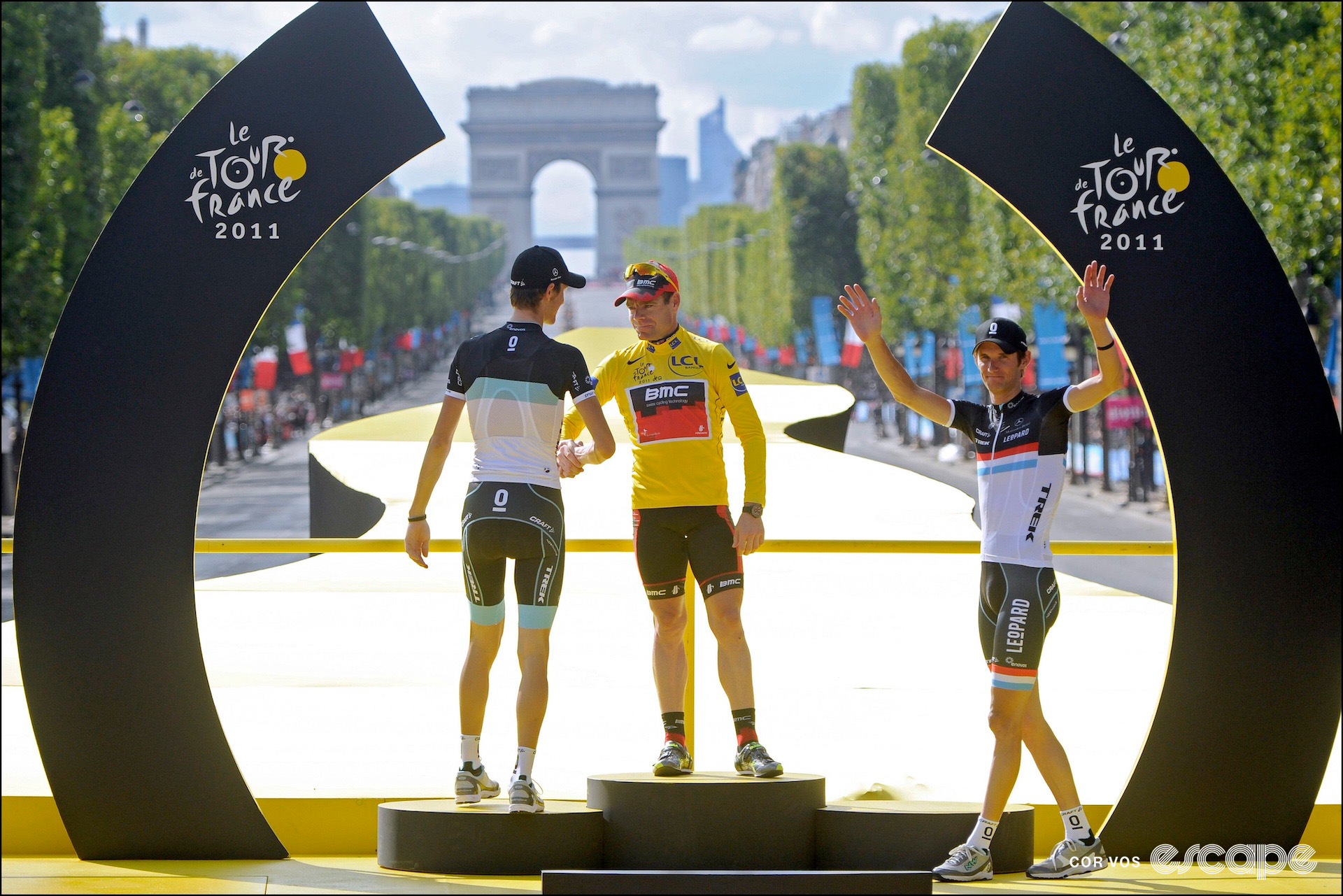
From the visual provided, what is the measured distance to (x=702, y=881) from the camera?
4.36 metres

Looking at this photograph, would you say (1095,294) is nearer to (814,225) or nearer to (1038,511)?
(1038,511)

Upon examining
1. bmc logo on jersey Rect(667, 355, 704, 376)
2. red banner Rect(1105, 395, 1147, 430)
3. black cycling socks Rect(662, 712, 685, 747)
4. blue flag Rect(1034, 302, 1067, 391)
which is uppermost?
blue flag Rect(1034, 302, 1067, 391)

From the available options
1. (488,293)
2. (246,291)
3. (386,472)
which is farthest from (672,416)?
(488,293)

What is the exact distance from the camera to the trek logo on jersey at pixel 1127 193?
16.9ft

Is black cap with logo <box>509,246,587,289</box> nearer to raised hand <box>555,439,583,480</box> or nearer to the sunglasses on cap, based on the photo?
the sunglasses on cap

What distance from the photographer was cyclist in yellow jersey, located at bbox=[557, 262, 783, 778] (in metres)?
4.94

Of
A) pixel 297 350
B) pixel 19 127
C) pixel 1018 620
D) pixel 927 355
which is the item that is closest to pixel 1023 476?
pixel 1018 620

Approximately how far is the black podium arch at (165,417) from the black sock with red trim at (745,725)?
1.70 m

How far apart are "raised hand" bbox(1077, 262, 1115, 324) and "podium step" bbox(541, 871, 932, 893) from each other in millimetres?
1968

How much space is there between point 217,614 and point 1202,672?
5.96 metres

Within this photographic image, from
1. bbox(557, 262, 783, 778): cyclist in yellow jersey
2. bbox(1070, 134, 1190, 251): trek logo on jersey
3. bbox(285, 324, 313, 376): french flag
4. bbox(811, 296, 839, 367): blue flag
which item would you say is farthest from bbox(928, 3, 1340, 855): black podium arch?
bbox(285, 324, 313, 376): french flag

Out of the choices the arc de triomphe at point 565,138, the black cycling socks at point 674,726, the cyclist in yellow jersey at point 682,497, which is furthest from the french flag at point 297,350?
the arc de triomphe at point 565,138

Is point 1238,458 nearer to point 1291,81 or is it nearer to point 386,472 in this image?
point 386,472

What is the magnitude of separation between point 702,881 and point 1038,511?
1571mm
